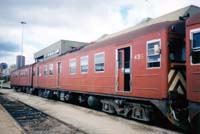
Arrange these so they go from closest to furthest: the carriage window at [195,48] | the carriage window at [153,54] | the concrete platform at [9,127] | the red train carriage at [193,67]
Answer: the red train carriage at [193,67] → the carriage window at [195,48] → the concrete platform at [9,127] → the carriage window at [153,54]

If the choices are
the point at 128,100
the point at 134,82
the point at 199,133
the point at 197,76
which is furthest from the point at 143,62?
the point at 199,133

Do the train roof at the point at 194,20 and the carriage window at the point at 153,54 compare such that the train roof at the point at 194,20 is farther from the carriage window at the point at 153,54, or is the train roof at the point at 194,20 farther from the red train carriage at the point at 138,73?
the carriage window at the point at 153,54

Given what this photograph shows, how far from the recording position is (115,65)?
1317 cm

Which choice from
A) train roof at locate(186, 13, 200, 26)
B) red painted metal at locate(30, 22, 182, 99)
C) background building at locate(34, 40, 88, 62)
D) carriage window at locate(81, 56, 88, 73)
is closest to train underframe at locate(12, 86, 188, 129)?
red painted metal at locate(30, 22, 182, 99)

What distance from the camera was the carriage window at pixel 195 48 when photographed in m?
8.45

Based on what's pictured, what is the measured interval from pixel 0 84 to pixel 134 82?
51730 millimetres

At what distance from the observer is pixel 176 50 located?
1012 cm

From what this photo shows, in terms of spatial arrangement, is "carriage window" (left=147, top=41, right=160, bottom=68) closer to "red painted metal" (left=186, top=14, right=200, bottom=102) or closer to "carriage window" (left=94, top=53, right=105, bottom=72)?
"red painted metal" (left=186, top=14, right=200, bottom=102)

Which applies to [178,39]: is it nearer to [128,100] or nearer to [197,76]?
[197,76]

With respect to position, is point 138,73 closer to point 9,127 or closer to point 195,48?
point 195,48

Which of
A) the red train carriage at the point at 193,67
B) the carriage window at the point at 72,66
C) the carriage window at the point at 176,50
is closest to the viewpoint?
the red train carriage at the point at 193,67

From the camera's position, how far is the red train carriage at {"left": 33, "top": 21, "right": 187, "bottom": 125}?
986 cm

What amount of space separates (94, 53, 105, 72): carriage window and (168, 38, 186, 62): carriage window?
4950 mm

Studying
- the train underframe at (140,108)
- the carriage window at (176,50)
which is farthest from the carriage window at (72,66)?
the carriage window at (176,50)
